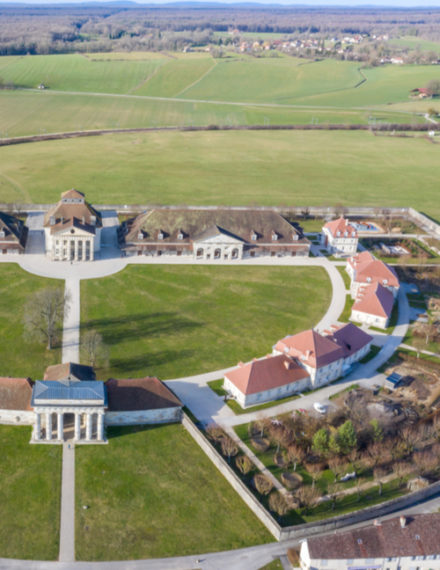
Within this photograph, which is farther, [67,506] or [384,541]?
[67,506]

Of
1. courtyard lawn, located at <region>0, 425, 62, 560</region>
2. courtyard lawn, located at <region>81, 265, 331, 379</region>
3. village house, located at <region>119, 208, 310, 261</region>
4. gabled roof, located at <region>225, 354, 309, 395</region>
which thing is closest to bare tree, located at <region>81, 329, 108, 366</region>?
courtyard lawn, located at <region>81, 265, 331, 379</region>

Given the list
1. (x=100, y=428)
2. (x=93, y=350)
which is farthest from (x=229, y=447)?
(x=93, y=350)

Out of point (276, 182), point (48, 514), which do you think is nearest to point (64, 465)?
point (48, 514)

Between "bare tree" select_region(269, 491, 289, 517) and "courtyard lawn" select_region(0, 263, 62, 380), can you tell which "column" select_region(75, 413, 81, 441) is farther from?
"bare tree" select_region(269, 491, 289, 517)

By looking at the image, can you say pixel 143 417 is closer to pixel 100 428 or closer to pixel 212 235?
pixel 100 428

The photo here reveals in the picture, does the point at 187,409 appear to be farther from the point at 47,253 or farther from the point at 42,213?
the point at 42,213

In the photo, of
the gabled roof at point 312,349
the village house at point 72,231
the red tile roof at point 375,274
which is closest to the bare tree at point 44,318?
the village house at point 72,231
